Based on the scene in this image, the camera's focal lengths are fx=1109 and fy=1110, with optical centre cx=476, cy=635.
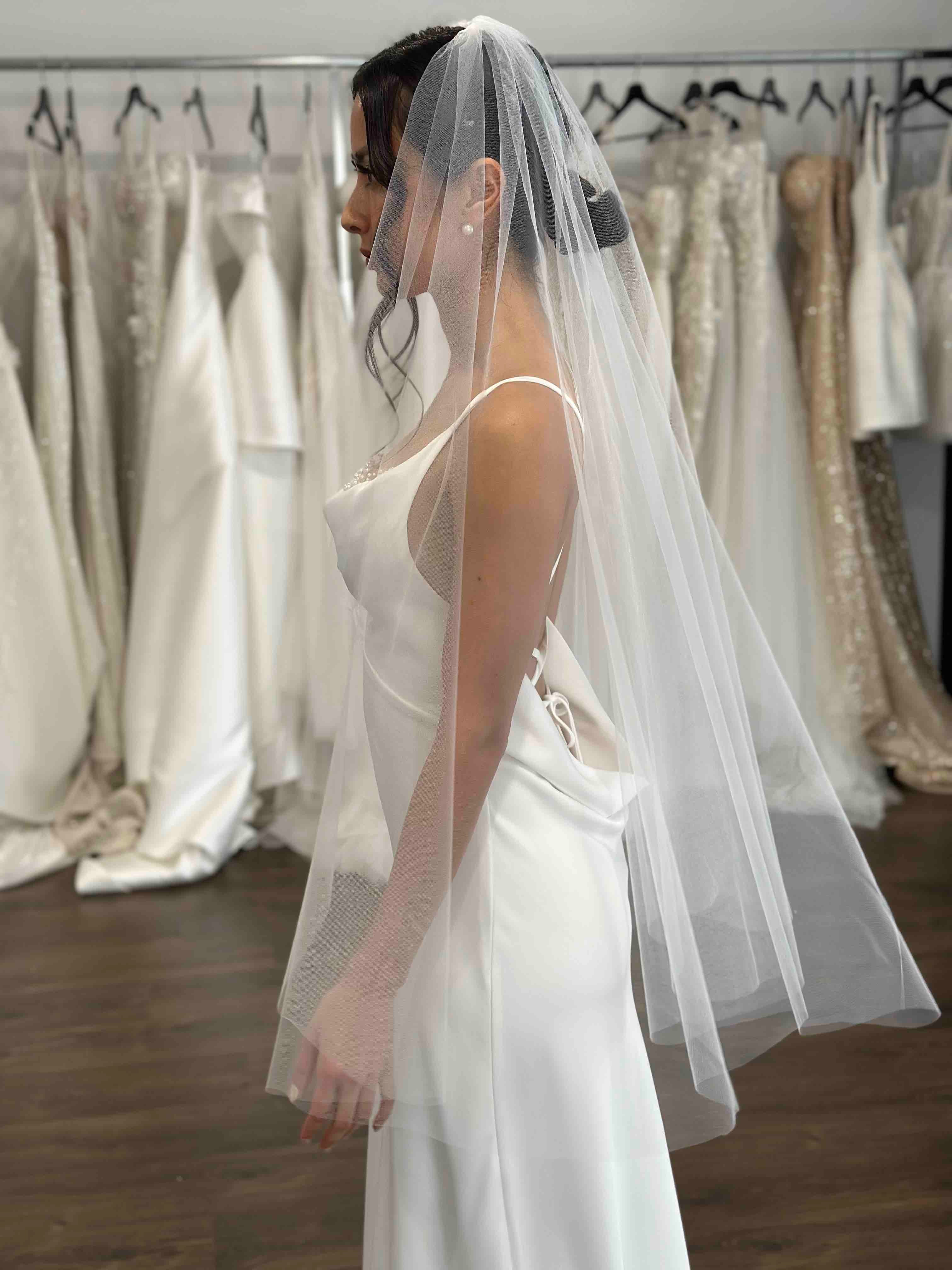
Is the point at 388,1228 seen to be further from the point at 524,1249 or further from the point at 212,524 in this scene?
the point at 212,524

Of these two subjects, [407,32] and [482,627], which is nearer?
[482,627]

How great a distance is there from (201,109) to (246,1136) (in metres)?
2.53

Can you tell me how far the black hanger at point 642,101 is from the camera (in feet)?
9.73

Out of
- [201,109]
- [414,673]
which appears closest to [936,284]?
[201,109]

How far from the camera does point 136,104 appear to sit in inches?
121

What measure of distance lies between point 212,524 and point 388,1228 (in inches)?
80.6

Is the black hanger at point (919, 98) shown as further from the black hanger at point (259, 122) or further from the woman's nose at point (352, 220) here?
the woman's nose at point (352, 220)

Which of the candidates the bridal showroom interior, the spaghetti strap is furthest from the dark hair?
the bridal showroom interior

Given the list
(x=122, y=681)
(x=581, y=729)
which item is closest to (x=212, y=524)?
(x=122, y=681)

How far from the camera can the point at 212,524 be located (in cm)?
273

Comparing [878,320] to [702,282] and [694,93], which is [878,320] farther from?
[694,93]

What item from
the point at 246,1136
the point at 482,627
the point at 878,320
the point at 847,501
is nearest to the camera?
the point at 482,627

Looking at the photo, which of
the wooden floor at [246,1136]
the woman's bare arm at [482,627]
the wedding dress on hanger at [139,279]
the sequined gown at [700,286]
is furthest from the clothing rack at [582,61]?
the woman's bare arm at [482,627]

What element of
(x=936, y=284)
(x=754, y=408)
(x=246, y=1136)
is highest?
(x=936, y=284)
